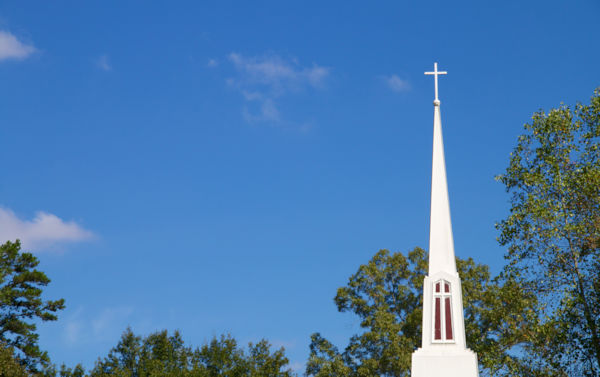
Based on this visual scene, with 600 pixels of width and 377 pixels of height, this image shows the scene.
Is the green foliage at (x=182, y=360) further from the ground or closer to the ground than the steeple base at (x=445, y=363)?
further from the ground

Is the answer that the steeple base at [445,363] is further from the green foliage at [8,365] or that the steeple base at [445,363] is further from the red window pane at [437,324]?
the green foliage at [8,365]

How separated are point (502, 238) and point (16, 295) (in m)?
28.3

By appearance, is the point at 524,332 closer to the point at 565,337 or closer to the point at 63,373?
the point at 565,337

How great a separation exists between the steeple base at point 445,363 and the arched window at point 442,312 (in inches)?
14.6

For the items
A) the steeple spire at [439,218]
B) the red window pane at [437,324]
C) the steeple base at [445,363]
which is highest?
the steeple spire at [439,218]

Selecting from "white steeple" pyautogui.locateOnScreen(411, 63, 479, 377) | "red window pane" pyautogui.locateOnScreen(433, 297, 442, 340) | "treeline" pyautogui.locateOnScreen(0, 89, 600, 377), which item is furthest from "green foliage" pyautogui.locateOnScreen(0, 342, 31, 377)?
"red window pane" pyautogui.locateOnScreen(433, 297, 442, 340)

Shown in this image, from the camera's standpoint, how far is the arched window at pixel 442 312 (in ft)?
68.1

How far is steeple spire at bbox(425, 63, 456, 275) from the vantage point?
21969 millimetres

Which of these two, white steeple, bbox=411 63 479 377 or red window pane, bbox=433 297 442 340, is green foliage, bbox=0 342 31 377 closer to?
white steeple, bbox=411 63 479 377

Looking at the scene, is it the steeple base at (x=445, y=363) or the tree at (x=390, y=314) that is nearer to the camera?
the steeple base at (x=445, y=363)

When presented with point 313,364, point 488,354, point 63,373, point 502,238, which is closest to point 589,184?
point 502,238

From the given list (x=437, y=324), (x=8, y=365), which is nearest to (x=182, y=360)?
(x=8, y=365)

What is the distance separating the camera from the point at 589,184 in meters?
22.1

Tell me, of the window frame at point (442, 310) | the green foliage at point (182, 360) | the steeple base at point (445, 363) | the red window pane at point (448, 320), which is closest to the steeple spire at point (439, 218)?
the window frame at point (442, 310)
